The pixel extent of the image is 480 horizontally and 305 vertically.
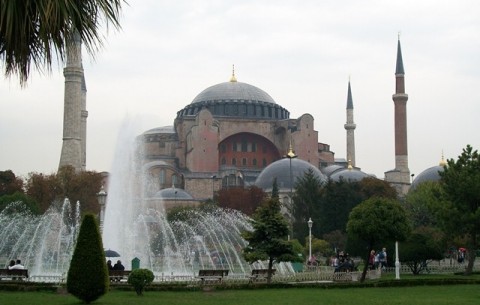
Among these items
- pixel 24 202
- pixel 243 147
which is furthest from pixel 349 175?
pixel 24 202

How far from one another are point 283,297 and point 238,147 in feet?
183

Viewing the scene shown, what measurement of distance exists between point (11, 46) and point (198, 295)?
8.91m

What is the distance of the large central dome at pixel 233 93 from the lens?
7231cm

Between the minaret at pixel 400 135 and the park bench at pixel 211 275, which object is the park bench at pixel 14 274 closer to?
the park bench at pixel 211 275

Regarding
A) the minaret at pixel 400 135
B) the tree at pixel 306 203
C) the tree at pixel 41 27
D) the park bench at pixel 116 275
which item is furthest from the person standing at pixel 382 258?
the minaret at pixel 400 135

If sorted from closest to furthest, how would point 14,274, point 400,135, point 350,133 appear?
1. point 14,274
2. point 400,135
3. point 350,133

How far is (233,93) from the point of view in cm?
7281

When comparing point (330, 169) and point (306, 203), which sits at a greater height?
point (330, 169)

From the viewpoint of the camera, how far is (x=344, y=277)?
1873cm

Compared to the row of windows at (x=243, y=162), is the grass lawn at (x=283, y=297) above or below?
below

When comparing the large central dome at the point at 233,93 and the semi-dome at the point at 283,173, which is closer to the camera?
the semi-dome at the point at 283,173

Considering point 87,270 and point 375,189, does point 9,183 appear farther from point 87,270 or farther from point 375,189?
point 87,270

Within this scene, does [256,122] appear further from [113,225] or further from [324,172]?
[113,225]

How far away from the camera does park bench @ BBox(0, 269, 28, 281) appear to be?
16.5 metres
